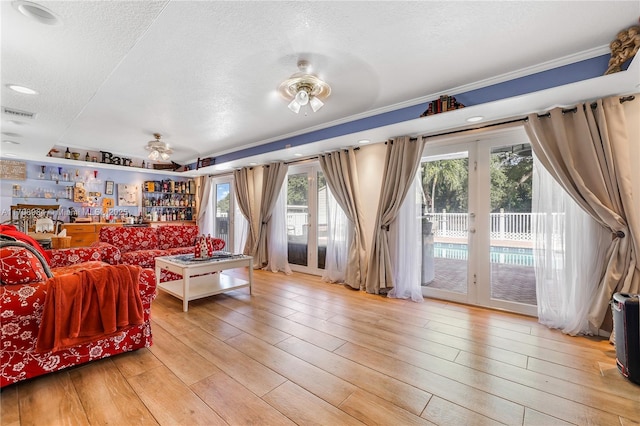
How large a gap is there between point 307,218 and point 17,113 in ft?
13.0

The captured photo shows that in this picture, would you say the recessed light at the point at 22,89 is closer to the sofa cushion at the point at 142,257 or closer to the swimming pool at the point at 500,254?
the sofa cushion at the point at 142,257

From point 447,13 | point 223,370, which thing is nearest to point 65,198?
point 223,370

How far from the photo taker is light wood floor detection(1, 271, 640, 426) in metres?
1.56

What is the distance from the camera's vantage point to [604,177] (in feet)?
8.34

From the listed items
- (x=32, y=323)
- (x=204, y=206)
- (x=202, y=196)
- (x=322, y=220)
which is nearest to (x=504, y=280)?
(x=322, y=220)

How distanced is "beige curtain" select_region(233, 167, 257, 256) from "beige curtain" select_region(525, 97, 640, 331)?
5.06 metres

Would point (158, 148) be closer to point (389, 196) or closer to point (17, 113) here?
point (17, 113)

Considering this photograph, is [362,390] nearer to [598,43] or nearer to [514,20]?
[514,20]

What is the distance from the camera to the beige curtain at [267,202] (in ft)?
18.0

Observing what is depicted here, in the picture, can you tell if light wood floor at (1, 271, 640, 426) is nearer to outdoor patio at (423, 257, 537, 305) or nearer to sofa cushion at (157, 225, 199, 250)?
outdoor patio at (423, 257, 537, 305)

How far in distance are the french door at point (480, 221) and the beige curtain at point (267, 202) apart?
2819 millimetres

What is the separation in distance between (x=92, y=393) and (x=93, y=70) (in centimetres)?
226

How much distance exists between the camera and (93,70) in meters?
2.05

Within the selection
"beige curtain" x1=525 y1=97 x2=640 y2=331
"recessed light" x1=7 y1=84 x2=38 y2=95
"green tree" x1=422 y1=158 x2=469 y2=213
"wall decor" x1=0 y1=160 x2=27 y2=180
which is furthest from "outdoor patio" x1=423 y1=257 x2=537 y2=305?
"wall decor" x1=0 y1=160 x2=27 y2=180
